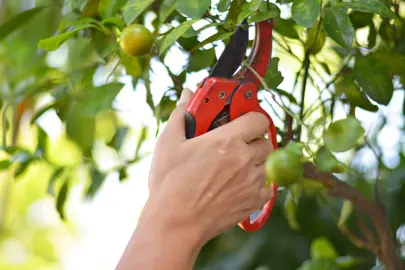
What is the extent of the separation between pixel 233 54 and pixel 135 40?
0.32 ft

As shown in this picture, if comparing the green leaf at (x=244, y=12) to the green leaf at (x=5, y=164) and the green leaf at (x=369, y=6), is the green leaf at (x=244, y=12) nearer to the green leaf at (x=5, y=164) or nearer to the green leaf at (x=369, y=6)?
the green leaf at (x=369, y=6)

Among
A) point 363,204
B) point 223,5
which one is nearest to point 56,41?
point 223,5

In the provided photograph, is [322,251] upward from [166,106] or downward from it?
downward

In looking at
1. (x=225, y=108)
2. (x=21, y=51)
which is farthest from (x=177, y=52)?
(x=21, y=51)

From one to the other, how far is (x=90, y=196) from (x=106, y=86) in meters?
0.19

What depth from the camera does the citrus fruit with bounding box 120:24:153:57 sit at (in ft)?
2.27

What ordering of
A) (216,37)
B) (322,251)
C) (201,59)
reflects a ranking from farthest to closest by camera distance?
1. (322,251)
2. (201,59)
3. (216,37)

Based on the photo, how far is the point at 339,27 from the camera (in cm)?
64

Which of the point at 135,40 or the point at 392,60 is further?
the point at 392,60

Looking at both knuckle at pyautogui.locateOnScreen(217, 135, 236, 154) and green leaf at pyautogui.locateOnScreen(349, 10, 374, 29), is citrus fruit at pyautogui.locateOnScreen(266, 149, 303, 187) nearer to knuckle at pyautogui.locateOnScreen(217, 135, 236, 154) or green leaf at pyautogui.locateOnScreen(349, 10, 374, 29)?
knuckle at pyautogui.locateOnScreen(217, 135, 236, 154)

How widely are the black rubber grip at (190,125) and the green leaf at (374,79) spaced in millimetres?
203

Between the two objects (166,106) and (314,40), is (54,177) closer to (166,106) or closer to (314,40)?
(166,106)

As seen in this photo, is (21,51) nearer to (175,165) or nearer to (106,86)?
(106,86)

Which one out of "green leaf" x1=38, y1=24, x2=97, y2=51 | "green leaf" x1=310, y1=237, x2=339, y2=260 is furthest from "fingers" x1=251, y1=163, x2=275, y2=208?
"green leaf" x1=310, y1=237, x2=339, y2=260
